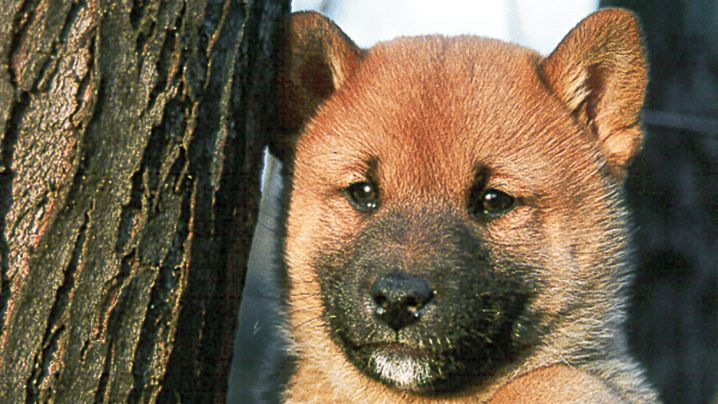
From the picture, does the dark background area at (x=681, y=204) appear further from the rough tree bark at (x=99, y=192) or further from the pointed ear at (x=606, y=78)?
the rough tree bark at (x=99, y=192)

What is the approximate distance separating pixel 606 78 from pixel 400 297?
1.25 meters

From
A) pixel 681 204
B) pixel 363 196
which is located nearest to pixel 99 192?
pixel 363 196

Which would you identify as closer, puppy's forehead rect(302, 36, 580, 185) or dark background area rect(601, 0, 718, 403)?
puppy's forehead rect(302, 36, 580, 185)

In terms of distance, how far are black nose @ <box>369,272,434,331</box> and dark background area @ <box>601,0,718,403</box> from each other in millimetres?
Result: 1875

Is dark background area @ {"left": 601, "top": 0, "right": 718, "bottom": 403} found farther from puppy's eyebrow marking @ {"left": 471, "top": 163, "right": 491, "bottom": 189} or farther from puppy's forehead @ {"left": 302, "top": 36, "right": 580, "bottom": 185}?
puppy's eyebrow marking @ {"left": 471, "top": 163, "right": 491, "bottom": 189}

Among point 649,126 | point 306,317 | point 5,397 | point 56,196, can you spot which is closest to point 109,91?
point 56,196

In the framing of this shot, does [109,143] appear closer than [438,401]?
Yes

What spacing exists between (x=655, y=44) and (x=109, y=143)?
292 cm

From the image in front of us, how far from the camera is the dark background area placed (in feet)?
13.8

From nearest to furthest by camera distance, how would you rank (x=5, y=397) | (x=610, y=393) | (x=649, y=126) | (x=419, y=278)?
1. (x=5, y=397)
2. (x=419, y=278)
3. (x=610, y=393)
4. (x=649, y=126)

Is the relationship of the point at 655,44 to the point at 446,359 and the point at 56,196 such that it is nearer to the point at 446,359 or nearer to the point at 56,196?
the point at 446,359

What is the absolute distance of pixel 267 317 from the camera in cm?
361

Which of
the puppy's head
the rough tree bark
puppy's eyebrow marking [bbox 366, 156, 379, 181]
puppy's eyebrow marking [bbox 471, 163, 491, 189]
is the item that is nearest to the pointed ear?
the puppy's head

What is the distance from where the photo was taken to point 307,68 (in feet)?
10.5
